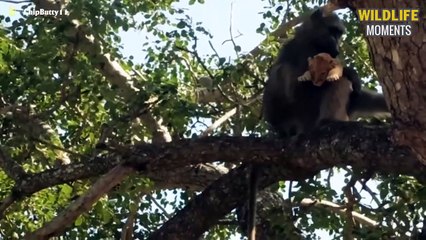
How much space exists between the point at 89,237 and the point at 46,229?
0.93 m

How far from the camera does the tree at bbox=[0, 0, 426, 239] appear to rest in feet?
14.5

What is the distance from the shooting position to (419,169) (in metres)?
3.99

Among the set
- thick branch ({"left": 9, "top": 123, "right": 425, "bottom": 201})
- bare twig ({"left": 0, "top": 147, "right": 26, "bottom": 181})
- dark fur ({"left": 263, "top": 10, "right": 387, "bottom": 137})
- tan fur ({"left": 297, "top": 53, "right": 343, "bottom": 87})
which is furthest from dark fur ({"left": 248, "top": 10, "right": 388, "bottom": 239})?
bare twig ({"left": 0, "top": 147, "right": 26, "bottom": 181})

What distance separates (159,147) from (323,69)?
118 cm

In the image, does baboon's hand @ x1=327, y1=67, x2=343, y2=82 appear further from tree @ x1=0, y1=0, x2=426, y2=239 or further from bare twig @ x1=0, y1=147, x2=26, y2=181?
bare twig @ x1=0, y1=147, x2=26, y2=181

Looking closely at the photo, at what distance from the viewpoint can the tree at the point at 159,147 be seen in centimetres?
442

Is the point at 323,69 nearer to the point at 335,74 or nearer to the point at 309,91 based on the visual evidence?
the point at 335,74

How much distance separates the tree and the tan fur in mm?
436

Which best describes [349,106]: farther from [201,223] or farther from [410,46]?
[410,46]

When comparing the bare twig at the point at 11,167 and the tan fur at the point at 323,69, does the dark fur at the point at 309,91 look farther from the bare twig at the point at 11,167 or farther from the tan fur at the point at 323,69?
the bare twig at the point at 11,167

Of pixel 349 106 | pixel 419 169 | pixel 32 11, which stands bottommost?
pixel 419 169

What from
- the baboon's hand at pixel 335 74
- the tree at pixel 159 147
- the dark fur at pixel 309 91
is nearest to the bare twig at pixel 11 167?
the tree at pixel 159 147

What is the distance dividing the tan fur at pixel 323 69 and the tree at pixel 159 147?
44 centimetres

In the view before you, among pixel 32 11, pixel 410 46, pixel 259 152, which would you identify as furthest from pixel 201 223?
pixel 410 46
